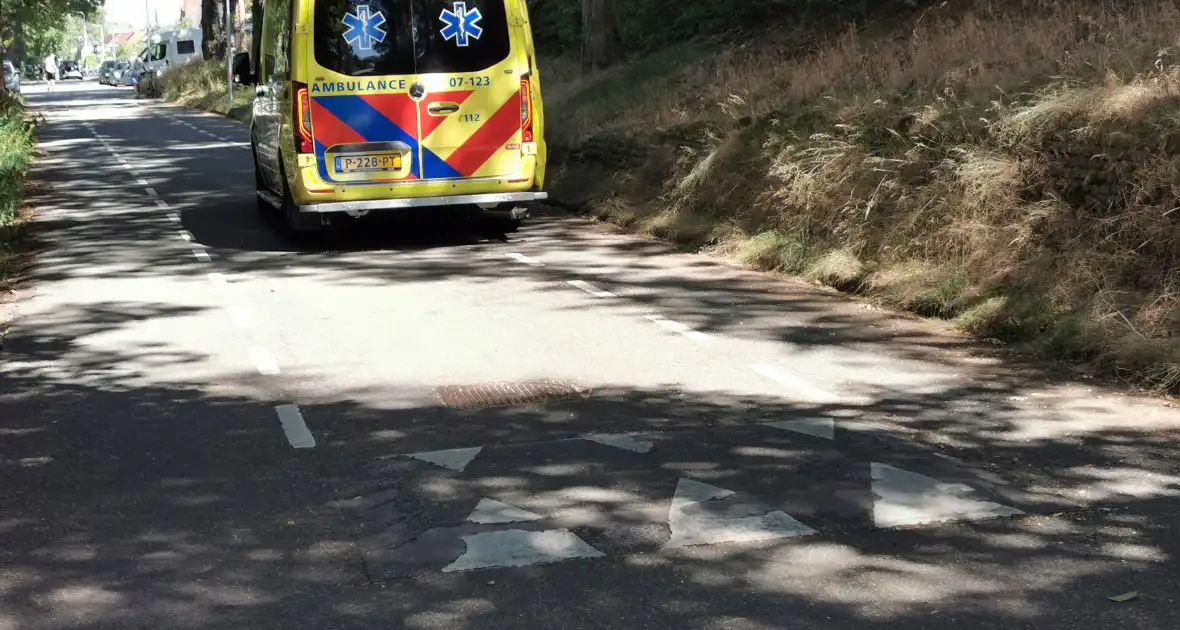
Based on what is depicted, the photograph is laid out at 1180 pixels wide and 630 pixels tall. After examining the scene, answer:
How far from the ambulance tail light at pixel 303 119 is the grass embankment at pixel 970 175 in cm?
361

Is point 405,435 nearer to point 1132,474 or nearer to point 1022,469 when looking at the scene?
point 1022,469

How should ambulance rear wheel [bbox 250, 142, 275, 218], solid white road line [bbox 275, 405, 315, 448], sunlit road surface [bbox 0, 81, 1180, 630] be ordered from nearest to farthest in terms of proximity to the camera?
1. sunlit road surface [bbox 0, 81, 1180, 630]
2. solid white road line [bbox 275, 405, 315, 448]
3. ambulance rear wheel [bbox 250, 142, 275, 218]

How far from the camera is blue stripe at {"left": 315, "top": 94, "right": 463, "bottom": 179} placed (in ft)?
42.4

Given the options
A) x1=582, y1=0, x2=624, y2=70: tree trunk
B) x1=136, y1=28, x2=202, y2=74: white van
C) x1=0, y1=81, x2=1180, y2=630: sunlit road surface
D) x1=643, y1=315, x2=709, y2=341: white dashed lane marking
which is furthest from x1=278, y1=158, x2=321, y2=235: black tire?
x1=136, y1=28, x2=202, y2=74: white van

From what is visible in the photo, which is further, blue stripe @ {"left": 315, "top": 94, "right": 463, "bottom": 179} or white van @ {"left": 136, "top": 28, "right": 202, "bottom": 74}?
white van @ {"left": 136, "top": 28, "right": 202, "bottom": 74}

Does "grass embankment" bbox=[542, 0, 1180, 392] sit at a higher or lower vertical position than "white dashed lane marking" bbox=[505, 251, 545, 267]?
higher

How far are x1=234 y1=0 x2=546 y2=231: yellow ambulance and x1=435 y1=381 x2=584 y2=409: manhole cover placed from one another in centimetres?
553

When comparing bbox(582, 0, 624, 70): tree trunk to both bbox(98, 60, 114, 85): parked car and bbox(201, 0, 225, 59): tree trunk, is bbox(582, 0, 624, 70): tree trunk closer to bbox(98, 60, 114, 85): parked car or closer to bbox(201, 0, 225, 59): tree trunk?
bbox(201, 0, 225, 59): tree trunk

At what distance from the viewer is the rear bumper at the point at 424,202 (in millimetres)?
13055

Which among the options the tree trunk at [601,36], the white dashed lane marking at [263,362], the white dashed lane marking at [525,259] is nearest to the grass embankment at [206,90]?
the tree trunk at [601,36]

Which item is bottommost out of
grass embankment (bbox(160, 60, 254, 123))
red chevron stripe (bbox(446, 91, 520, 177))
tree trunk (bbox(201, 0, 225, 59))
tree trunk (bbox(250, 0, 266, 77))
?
grass embankment (bbox(160, 60, 254, 123))

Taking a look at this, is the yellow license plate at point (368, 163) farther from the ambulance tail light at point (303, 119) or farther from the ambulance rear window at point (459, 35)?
the ambulance rear window at point (459, 35)

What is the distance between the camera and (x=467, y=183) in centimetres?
1338

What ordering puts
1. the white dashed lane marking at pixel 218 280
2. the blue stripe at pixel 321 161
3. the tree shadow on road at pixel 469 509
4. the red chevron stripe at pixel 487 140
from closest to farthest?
the tree shadow on road at pixel 469 509 → the white dashed lane marking at pixel 218 280 → the blue stripe at pixel 321 161 → the red chevron stripe at pixel 487 140
